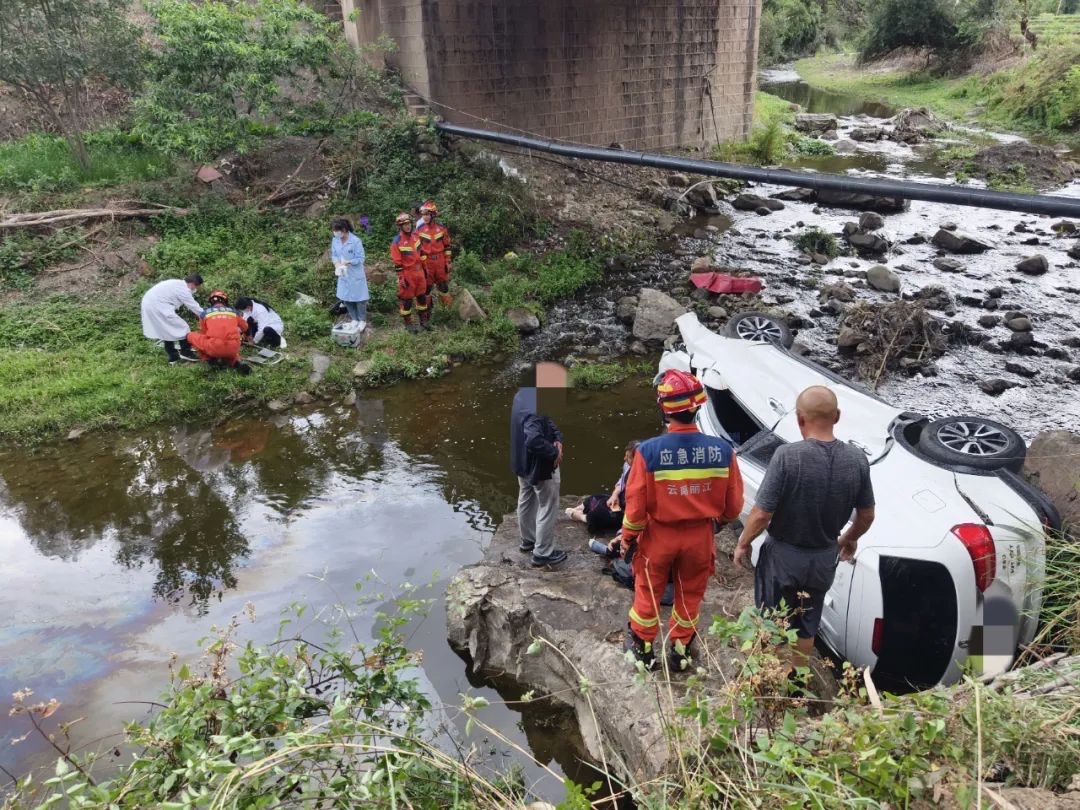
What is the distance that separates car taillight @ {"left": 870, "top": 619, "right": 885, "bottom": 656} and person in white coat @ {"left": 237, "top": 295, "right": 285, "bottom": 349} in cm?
710

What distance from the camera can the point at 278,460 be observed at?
6695mm

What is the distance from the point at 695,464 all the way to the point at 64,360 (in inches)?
306

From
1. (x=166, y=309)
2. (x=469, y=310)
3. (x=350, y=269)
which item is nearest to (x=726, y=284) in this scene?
(x=469, y=310)

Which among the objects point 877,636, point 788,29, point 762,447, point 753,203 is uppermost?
point 788,29

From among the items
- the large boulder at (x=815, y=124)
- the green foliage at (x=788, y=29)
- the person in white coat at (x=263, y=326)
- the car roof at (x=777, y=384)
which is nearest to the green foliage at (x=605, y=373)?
the car roof at (x=777, y=384)

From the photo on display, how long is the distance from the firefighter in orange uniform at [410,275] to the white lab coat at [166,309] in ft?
7.74

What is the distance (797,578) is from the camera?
3424mm

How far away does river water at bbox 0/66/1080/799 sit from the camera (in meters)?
4.32

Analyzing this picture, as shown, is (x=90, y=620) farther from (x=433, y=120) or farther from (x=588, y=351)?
(x=433, y=120)

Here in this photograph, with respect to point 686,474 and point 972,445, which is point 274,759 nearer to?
point 686,474

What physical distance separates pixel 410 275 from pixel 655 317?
3229 millimetres

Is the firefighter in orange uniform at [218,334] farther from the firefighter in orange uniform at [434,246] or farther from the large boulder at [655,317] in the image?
the large boulder at [655,317]

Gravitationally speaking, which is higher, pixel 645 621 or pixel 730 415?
pixel 730 415

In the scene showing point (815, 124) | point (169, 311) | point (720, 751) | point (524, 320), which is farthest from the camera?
point (815, 124)
